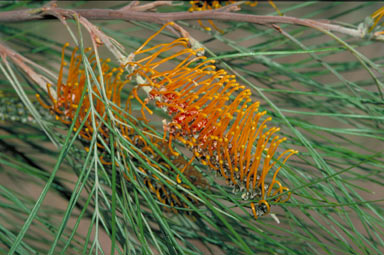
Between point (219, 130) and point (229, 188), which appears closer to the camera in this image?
point (219, 130)

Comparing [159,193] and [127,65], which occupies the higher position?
[127,65]

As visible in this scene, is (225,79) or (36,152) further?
(36,152)

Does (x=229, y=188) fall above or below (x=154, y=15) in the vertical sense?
below

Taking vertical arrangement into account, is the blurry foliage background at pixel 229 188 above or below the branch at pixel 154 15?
below

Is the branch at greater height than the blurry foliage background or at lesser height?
greater

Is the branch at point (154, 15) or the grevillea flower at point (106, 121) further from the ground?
the branch at point (154, 15)

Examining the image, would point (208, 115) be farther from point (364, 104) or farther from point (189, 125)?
point (364, 104)

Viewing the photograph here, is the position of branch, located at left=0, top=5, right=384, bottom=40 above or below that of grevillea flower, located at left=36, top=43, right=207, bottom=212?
above

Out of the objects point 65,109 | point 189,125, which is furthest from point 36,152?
point 189,125

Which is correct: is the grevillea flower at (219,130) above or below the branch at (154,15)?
below

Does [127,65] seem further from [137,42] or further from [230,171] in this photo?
[137,42]
